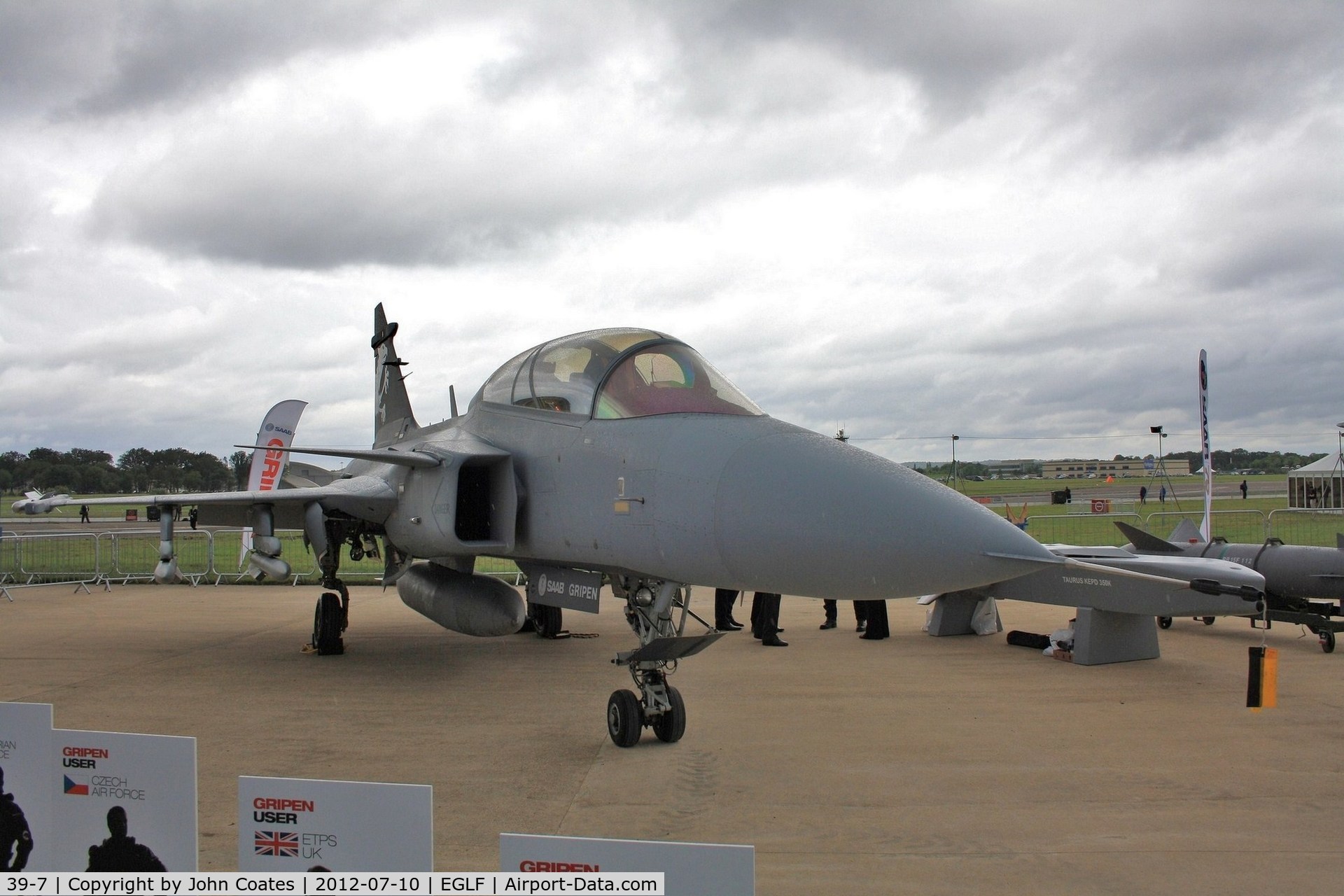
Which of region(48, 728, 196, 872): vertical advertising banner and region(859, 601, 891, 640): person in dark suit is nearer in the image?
region(48, 728, 196, 872): vertical advertising banner

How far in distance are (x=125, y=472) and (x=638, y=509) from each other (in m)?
23.4

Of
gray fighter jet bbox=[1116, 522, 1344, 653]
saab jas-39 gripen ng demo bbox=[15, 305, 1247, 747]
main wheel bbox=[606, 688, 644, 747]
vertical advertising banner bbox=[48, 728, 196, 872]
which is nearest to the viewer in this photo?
vertical advertising banner bbox=[48, 728, 196, 872]

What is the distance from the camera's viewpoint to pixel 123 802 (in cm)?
305

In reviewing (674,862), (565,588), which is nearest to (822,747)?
(565,588)

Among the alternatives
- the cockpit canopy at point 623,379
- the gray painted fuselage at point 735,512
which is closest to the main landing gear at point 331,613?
the gray painted fuselage at point 735,512

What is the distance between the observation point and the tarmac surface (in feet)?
13.5

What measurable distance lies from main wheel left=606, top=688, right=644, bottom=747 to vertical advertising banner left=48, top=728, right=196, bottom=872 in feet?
10.4

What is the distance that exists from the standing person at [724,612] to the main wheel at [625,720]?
5.52 m

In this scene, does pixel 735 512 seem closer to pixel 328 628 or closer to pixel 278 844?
pixel 278 844

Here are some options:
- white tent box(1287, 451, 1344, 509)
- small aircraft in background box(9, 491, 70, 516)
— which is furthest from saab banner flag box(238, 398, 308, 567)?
white tent box(1287, 451, 1344, 509)

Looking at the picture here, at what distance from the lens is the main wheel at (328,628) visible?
9828 millimetres

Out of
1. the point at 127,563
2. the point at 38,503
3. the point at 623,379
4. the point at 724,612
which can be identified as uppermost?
the point at 623,379

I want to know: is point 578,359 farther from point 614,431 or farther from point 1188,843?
point 1188,843

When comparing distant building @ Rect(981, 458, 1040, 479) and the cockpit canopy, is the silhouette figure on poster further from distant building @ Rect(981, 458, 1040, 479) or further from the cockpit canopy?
distant building @ Rect(981, 458, 1040, 479)
